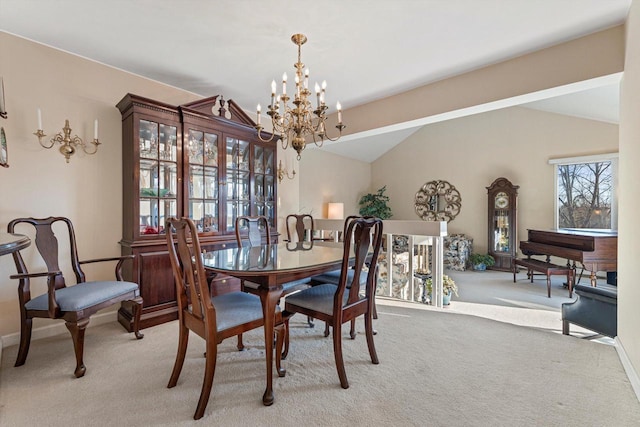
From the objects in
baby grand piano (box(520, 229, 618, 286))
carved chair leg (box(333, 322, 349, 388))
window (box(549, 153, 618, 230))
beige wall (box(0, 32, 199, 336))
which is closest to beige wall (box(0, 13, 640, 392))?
beige wall (box(0, 32, 199, 336))

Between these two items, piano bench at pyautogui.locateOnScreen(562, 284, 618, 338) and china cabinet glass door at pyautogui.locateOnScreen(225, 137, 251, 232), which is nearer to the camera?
piano bench at pyautogui.locateOnScreen(562, 284, 618, 338)

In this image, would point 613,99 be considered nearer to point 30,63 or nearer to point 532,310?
point 532,310

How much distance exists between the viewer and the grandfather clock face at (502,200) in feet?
19.1

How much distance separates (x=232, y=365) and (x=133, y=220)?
1.61 metres

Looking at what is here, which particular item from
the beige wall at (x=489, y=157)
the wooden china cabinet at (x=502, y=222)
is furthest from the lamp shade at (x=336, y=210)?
the wooden china cabinet at (x=502, y=222)

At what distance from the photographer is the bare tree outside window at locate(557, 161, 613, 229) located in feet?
16.2

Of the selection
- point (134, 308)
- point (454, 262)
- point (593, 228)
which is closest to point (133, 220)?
point (134, 308)

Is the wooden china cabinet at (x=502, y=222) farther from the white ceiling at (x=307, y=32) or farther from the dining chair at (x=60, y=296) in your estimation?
the dining chair at (x=60, y=296)

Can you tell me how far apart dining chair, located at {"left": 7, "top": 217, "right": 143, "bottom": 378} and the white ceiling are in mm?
1525

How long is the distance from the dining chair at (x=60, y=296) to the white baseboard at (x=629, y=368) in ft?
11.4

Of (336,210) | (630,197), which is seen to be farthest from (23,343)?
(336,210)

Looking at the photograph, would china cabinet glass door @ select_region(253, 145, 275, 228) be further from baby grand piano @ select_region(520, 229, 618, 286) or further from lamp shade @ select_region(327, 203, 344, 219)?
baby grand piano @ select_region(520, 229, 618, 286)

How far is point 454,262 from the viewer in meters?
5.90

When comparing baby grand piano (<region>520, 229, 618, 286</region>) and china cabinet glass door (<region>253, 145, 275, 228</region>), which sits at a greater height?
china cabinet glass door (<region>253, 145, 275, 228</region>)
